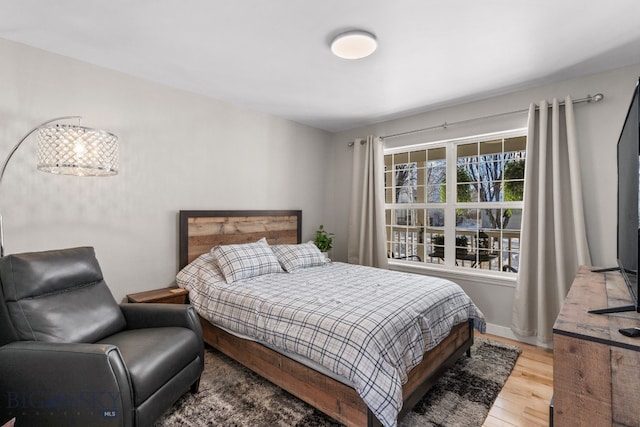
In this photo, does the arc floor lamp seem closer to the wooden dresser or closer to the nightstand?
the nightstand

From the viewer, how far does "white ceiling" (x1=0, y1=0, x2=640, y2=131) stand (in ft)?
5.95

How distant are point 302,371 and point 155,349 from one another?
0.87m

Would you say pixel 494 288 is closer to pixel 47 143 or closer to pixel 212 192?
pixel 212 192

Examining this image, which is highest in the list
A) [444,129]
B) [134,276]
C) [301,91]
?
[301,91]

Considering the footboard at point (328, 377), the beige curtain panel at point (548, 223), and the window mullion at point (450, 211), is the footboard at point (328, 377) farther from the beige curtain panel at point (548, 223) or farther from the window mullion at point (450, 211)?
the window mullion at point (450, 211)

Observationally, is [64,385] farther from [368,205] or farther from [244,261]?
[368,205]

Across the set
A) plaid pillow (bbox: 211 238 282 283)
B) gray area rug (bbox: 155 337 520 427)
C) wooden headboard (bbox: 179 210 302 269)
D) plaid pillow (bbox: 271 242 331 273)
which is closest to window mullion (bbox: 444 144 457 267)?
gray area rug (bbox: 155 337 520 427)

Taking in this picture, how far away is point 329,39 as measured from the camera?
2.14 metres

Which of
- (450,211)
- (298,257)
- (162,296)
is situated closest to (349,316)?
(298,257)

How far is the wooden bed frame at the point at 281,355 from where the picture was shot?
174 cm

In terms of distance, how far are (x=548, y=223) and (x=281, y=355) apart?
2655mm

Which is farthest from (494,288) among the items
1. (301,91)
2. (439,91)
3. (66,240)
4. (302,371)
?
(66,240)

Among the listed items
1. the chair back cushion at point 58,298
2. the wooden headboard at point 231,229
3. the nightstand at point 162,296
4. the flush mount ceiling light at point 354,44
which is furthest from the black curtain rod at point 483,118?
the chair back cushion at point 58,298

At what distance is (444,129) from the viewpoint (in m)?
3.59
